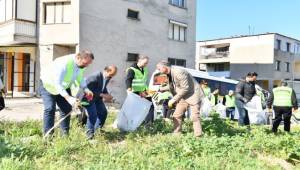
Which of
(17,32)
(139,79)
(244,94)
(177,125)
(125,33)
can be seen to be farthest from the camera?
(125,33)

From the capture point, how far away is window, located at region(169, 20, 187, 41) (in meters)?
28.8

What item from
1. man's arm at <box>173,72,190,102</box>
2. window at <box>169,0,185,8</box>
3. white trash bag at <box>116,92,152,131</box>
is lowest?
white trash bag at <box>116,92,152,131</box>

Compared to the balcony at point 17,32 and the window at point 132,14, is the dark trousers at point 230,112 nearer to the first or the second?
the window at point 132,14

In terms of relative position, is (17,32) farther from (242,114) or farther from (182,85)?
(182,85)

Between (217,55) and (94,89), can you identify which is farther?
(217,55)

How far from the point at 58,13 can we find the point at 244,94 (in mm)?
14991

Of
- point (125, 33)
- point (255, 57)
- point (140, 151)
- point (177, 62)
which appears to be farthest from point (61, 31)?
point (255, 57)

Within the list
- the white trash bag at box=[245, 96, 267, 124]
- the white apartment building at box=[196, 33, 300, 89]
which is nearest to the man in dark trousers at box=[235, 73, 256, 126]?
the white trash bag at box=[245, 96, 267, 124]

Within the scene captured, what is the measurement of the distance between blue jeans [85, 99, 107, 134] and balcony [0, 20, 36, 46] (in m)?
15.9

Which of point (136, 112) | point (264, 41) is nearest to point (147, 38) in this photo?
point (136, 112)

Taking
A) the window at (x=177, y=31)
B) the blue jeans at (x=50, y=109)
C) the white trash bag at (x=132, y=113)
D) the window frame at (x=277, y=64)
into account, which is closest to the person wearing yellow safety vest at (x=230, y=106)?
the white trash bag at (x=132, y=113)

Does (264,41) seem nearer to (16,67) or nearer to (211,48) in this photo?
(211,48)

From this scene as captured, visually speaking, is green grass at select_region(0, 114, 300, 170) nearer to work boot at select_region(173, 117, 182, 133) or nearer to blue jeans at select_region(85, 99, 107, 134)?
blue jeans at select_region(85, 99, 107, 134)

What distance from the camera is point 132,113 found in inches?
304
